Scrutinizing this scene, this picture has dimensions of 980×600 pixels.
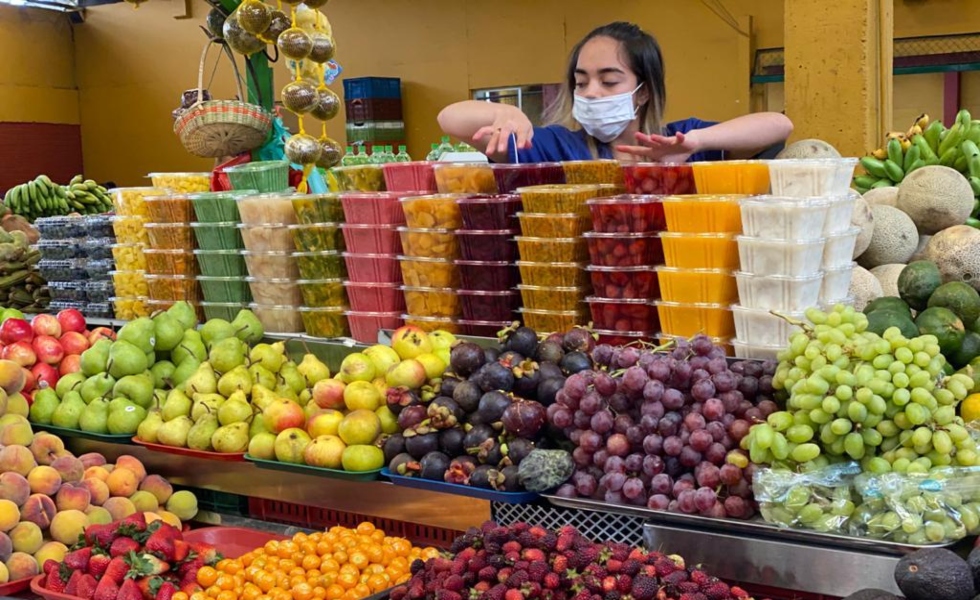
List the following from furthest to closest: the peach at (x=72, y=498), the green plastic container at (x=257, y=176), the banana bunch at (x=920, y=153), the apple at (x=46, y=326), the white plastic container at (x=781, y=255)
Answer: the banana bunch at (x=920, y=153) < the green plastic container at (x=257, y=176) < the apple at (x=46, y=326) < the peach at (x=72, y=498) < the white plastic container at (x=781, y=255)

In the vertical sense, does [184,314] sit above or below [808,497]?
above

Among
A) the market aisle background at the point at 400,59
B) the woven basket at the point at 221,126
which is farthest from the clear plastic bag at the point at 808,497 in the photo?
the market aisle background at the point at 400,59

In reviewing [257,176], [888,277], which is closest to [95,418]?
[257,176]

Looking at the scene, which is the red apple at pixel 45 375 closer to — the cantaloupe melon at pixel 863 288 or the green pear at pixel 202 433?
the green pear at pixel 202 433

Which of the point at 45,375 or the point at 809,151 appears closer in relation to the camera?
the point at 45,375

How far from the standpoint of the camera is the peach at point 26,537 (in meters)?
2.60

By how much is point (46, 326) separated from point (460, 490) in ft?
6.40

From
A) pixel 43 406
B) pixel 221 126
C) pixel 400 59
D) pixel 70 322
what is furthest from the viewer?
pixel 400 59

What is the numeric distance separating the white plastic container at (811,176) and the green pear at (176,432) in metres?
1.78

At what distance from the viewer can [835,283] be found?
2711mm

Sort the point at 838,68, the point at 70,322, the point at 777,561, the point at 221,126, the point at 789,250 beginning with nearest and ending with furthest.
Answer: the point at 777,561, the point at 789,250, the point at 70,322, the point at 221,126, the point at 838,68

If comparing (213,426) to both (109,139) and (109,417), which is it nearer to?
(109,417)

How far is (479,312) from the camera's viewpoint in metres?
3.15

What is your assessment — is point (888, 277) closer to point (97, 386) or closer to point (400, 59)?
point (97, 386)
